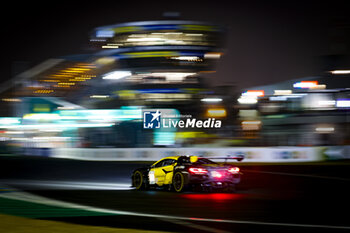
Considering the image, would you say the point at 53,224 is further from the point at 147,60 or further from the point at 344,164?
the point at 147,60

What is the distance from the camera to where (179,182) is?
40.5 feet

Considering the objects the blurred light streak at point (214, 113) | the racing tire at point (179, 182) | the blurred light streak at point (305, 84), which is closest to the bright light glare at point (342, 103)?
the blurred light streak at point (305, 84)

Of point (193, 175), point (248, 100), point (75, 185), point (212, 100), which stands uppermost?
point (248, 100)

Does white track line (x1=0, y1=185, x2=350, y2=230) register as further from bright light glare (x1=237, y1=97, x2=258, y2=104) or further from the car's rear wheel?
bright light glare (x1=237, y1=97, x2=258, y2=104)

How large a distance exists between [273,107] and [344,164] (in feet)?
166

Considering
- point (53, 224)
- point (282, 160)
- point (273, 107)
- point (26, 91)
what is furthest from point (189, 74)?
point (53, 224)

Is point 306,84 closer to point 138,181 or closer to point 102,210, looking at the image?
point 138,181

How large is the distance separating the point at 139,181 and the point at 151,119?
1116 inches

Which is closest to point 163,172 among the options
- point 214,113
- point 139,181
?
point 139,181

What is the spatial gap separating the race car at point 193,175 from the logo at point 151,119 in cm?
2767

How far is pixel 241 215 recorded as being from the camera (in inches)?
326

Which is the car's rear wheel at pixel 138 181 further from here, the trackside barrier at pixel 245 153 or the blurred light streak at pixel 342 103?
the blurred light streak at pixel 342 103

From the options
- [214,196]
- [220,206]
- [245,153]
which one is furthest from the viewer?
[245,153]

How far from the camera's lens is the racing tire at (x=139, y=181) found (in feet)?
44.1
